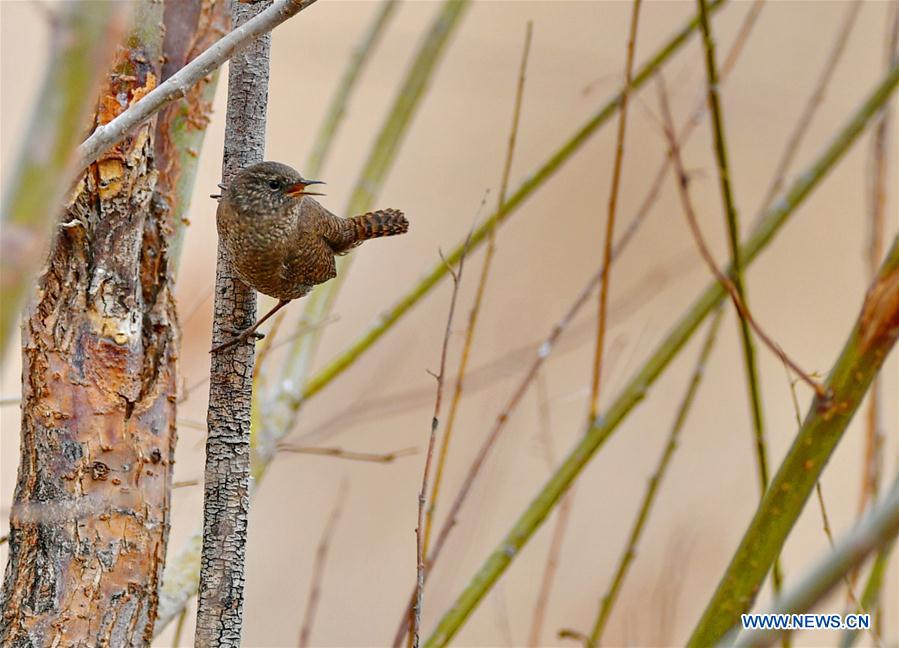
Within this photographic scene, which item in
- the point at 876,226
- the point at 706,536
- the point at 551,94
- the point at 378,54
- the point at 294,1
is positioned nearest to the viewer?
the point at 294,1

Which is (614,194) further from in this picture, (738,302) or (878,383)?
(878,383)

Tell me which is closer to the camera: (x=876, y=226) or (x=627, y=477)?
(x=876, y=226)

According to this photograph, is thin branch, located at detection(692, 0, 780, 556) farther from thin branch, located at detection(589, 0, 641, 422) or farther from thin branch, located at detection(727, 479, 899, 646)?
thin branch, located at detection(727, 479, 899, 646)

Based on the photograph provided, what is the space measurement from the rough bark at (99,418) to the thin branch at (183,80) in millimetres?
490

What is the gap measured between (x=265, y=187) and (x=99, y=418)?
0.49 m

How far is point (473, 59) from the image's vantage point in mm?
3432

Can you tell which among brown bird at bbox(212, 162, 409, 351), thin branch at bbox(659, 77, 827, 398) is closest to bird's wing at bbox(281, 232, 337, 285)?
brown bird at bbox(212, 162, 409, 351)

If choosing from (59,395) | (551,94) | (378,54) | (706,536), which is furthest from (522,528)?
(378,54)

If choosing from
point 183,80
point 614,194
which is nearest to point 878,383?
point 614,194

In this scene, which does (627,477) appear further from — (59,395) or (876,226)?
(59,395)

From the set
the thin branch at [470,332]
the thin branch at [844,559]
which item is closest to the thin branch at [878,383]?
the thin branch at [470,332]

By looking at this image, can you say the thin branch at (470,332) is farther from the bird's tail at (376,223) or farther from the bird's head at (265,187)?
the bird's tail at (376,223)

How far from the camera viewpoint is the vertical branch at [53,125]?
44 cm

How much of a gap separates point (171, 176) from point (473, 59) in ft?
6.51
